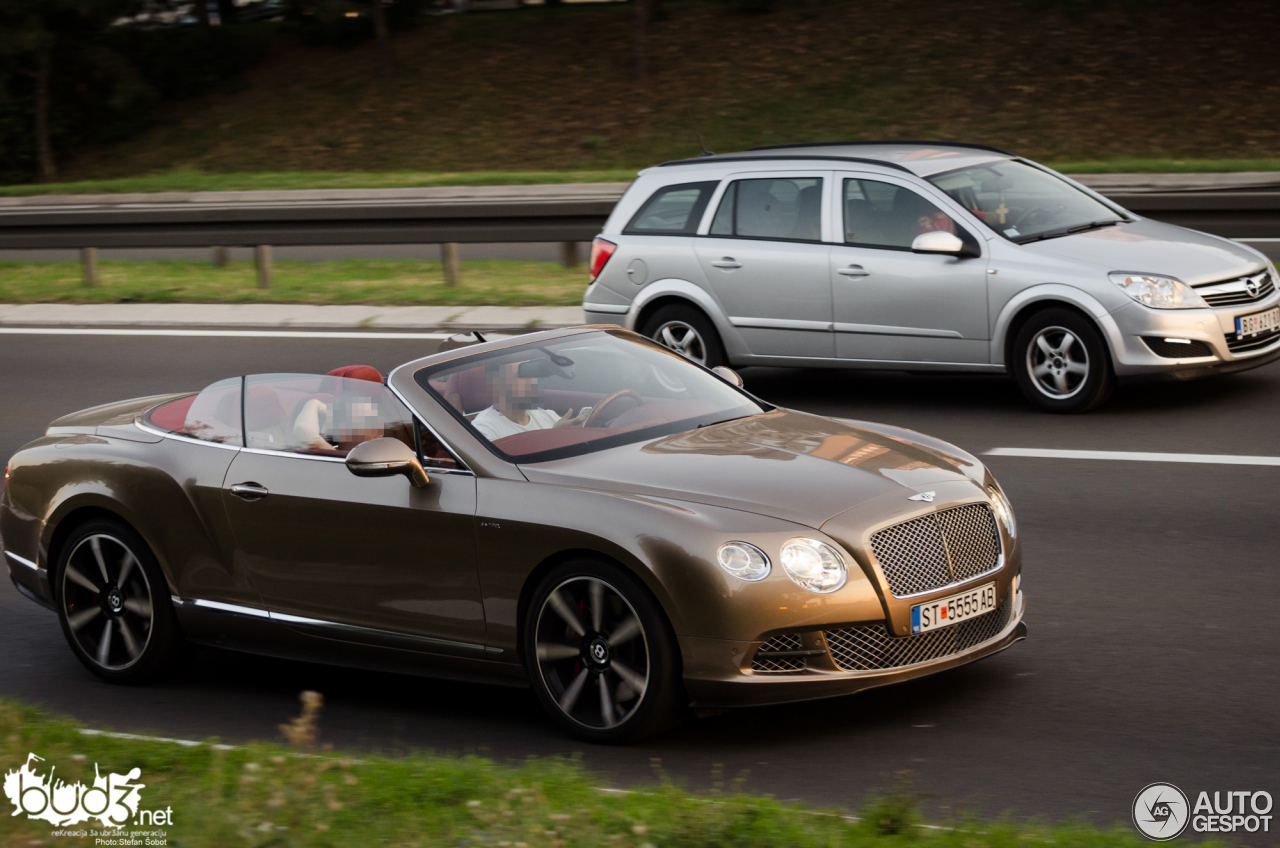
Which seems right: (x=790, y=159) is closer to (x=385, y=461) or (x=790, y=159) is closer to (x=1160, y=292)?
(x=1160, y=292)

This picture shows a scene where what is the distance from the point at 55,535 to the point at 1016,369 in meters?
6.30

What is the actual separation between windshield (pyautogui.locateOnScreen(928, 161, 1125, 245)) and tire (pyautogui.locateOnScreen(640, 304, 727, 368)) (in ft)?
6.45

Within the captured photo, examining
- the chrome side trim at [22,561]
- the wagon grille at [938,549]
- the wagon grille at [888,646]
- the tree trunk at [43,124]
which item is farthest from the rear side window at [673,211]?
the tree trunk at [43,124]

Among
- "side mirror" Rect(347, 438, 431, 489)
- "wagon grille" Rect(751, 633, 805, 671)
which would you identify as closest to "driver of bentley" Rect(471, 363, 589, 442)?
"side mirror" Rect(347, 438, 431, 489)

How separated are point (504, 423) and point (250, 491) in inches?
42.2

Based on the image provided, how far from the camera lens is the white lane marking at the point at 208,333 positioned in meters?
14.9

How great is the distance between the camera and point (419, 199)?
83.9 ft

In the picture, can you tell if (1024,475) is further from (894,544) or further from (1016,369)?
(894,544)

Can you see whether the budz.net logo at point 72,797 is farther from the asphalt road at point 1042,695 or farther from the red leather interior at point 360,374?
the red leather interior at point 360,374

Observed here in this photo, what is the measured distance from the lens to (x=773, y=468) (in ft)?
19.2

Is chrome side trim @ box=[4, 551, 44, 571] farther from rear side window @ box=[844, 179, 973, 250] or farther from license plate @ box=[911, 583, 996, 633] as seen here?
rear side window @ box=[844, 179, 973, 250]

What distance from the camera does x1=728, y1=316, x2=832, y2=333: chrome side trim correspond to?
1119cm

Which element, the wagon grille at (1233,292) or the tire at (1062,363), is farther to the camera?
the tire at (1062,363)

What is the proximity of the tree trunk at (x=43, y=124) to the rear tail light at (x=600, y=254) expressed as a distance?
29610mm
